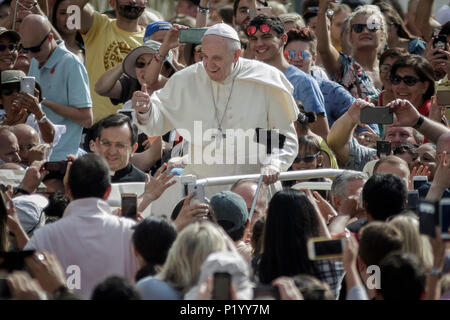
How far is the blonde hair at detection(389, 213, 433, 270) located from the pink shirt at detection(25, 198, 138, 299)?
133cm

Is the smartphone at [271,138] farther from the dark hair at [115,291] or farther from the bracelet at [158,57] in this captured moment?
the dark hair at [115,291]

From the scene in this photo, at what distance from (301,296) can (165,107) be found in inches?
152

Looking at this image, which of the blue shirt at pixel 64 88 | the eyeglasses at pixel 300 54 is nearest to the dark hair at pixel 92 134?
the blue shirt at pixel 64 88

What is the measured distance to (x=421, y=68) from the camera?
8773 mm

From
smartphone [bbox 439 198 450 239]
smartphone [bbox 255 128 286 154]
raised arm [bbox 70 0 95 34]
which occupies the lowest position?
smartphone [bbox 439 198 450 239]

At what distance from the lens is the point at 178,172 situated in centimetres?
814

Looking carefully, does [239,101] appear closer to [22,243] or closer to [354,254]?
[22,243]

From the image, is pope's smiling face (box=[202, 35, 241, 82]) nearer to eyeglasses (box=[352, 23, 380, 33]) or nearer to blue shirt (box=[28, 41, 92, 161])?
blue shirt (box=[28, 41, 92, 161])

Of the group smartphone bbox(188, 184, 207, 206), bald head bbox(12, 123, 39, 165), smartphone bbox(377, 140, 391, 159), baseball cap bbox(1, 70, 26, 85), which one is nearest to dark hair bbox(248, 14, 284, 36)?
smartphone bbox(377, 140, 391, 159)

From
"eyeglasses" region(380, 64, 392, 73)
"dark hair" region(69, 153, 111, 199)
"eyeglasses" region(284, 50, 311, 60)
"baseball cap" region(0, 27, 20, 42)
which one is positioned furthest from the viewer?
"eyeglasses" region(284, 50, 311, 60)

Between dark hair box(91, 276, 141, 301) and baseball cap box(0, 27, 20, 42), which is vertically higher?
baseball cap box(0, 27, 20, 42)

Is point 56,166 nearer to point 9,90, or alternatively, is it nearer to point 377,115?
point 9,90

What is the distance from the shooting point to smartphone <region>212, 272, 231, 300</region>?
423 cm

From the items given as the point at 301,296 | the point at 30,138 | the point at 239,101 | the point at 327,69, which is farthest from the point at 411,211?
the point at 327,69
